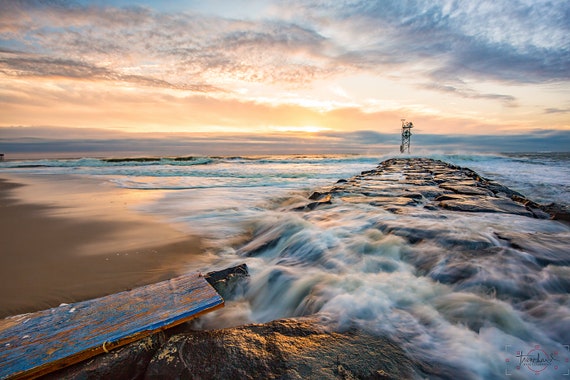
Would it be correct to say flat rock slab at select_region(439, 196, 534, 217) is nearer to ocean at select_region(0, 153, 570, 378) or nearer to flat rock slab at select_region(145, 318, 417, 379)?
ocean at select_region(0, 153, 570, 378)

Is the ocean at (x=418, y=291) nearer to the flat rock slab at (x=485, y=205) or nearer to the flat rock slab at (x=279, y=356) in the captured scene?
the flat rock slab at (x=279, y=356)

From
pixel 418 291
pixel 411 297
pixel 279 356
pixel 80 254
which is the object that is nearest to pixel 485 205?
pixel 418 291

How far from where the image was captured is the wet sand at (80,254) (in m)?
2.60

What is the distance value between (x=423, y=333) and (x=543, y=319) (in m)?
0.84

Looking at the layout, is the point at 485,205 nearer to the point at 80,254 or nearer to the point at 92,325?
Answer: the point at 92,325

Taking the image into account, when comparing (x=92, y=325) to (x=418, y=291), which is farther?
(x=418, y=291)

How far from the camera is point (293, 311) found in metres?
2.30

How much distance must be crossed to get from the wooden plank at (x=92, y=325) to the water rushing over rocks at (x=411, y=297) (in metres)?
0.17

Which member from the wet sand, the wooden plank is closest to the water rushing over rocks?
the wooden plank

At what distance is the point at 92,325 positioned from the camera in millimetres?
1682

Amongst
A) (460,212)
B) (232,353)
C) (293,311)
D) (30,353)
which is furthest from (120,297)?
(460,212)

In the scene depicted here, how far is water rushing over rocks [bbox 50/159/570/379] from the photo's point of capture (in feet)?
5.07

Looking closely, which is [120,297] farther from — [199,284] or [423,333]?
[423,333]

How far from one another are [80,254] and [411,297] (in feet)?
12.5
